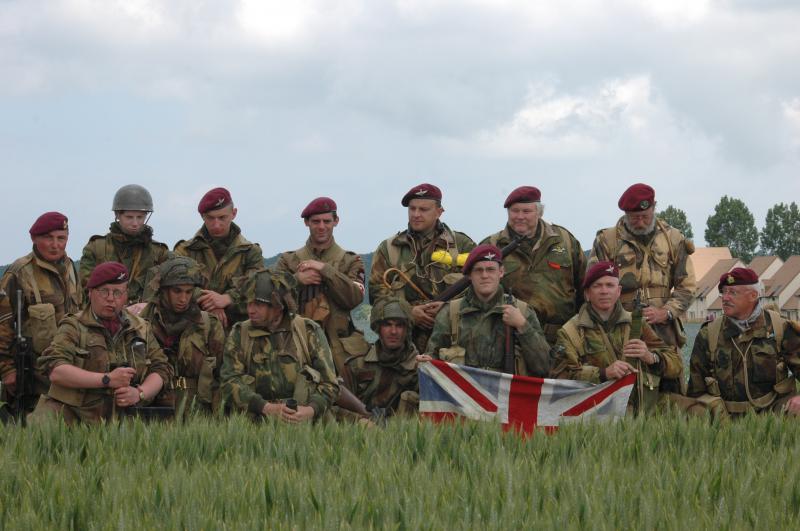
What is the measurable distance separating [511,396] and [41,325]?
4709 millimetres

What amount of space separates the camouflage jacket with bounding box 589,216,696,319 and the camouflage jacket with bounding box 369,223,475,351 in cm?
150

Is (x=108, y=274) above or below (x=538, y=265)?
below

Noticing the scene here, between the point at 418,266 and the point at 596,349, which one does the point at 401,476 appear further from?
the point at 418,266

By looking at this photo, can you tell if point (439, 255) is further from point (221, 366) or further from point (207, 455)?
point (207, 455)

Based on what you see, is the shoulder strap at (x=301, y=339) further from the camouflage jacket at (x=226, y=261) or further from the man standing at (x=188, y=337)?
the camouflage jacket at (x=226, y=261)

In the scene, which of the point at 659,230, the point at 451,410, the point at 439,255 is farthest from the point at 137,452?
the point at 659,230

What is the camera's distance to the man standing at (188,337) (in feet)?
33.9

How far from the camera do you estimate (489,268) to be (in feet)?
32.7

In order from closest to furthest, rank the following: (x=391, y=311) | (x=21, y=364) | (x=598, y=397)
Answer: (x=598, y=397) → (x=21, y=364) → (x=391, y=311)

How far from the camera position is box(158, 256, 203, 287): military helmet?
1020cm

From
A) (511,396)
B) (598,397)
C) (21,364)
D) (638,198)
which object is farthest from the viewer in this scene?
(638,198)

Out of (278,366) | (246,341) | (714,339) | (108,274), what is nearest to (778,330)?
(714,339)

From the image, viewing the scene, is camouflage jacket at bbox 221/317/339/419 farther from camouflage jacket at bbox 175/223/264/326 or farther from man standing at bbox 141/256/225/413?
camouflage jacket at bbox 175/223/264/326

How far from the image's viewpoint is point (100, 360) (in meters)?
9.63
